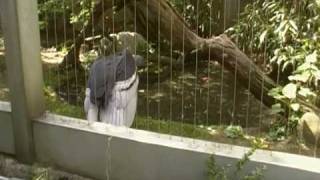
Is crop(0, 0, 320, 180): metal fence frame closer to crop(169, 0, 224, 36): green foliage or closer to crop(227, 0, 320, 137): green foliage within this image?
crop(227, 0, 320, 137): green foliage

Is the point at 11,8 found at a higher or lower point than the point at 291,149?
higher

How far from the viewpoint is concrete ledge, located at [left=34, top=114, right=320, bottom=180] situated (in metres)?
2.24

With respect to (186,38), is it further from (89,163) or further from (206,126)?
(89,163)

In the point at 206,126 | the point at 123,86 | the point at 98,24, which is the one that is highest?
the point at 98,24

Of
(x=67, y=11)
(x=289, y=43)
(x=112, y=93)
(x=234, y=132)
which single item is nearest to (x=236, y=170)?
Answer: (x=234, y=132)

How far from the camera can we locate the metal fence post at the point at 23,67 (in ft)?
8.72

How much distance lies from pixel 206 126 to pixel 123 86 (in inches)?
34.7

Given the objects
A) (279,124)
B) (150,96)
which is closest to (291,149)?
(279,124)

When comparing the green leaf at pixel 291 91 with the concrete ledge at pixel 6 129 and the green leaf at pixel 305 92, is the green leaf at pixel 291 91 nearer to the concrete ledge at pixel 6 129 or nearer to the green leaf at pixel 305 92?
the green leaf at pixel 305 92

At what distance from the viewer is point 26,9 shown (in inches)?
105

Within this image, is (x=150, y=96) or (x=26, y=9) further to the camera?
(x=150, y=96)

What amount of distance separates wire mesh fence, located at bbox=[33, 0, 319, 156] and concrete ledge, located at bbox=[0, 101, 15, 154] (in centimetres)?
61

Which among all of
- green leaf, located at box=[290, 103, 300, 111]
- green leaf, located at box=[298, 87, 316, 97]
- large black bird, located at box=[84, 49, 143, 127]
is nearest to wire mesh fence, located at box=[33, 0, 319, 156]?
large black bird, located at box=[84, 49, 143, 127]

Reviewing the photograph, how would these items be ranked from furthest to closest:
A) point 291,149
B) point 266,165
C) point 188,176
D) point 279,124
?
point 279,124 < point 291,149 < point 188,176 < point 266,165
